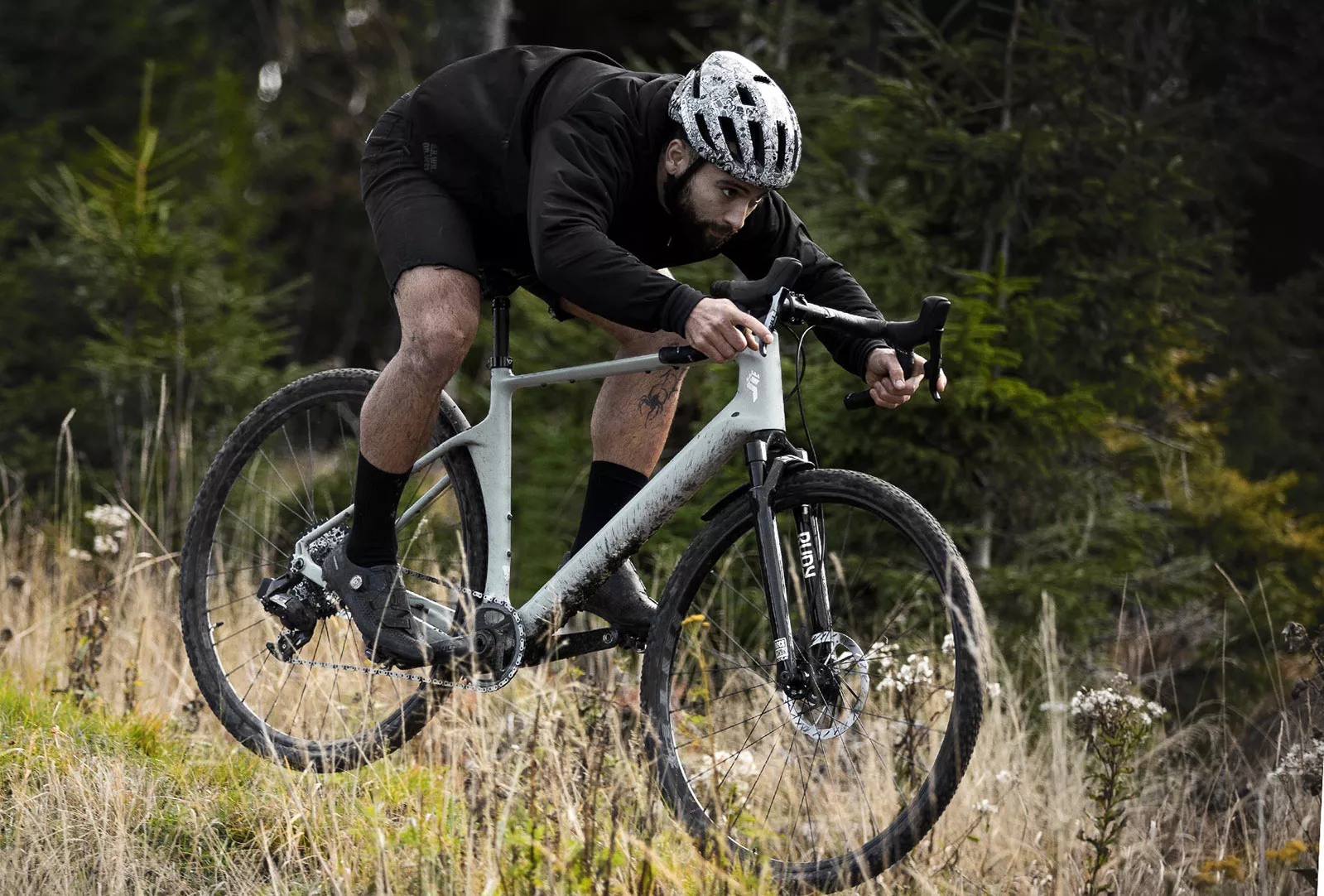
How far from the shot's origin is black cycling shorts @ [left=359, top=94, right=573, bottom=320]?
10.2 feet

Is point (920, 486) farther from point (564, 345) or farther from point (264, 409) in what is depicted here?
point (264, 409)

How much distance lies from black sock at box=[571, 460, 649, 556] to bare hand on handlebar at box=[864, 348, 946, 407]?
2.14 ft

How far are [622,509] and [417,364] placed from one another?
23.1 inches

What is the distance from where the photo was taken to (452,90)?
321 cm


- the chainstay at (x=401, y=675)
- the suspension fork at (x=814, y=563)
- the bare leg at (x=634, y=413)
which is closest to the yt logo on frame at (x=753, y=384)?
the suspension fork at (x=814, y=563)

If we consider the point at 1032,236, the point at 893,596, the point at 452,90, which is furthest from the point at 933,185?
the point at 452,90

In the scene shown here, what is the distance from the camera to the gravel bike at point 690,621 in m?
2.77

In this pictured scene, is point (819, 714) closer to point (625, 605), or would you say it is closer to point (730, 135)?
point (625, 605)

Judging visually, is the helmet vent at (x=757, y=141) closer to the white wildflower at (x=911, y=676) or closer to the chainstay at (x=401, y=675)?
the white wildflower at (x=911, y=676)

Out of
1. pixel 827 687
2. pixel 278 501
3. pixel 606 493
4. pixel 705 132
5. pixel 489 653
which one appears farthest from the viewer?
pixel 278 501

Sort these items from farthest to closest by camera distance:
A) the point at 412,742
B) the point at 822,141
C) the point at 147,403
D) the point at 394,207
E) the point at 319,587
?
the point at 147,403, the point at 822,141, the point at 412,742, the point at 319,587, the point at 394,207

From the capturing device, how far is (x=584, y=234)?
279 centimetres

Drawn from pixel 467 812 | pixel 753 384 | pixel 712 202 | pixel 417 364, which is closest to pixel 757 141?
pixel 712 202

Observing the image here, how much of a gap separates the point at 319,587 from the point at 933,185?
3.36 m
